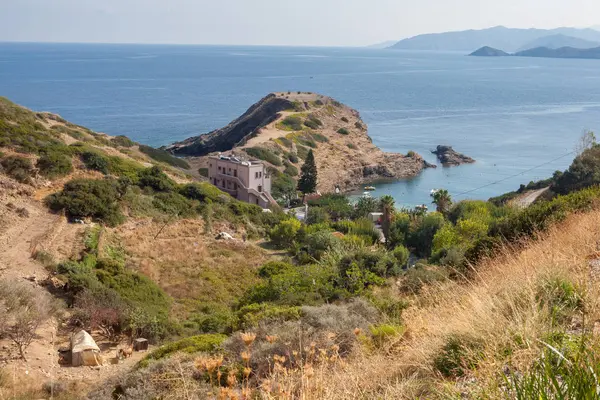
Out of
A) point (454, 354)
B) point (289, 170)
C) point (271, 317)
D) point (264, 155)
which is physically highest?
point (454, 354)

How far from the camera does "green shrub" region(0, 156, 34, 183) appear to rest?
82.4 ft

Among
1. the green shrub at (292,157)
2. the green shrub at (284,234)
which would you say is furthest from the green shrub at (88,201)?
the green shrub at (292,157)

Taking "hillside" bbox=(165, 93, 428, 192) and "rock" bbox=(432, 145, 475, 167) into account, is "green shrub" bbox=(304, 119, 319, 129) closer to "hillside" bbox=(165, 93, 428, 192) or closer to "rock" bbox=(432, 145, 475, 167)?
"hillside" bbox=(165, 93, 428, 192)

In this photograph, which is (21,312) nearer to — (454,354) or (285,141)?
(454,354)

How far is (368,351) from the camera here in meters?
5.85

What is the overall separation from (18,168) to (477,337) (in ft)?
84.9

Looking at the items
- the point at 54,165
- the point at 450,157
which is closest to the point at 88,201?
the point at 54,165

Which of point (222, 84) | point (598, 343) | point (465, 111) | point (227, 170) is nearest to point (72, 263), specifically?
point (598, 343)

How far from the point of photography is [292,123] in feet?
240

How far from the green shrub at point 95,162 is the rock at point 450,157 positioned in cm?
4811

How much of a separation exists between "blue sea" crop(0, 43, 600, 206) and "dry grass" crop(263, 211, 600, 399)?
47421 mm

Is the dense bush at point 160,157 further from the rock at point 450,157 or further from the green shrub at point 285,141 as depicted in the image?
the rock at point 450,157

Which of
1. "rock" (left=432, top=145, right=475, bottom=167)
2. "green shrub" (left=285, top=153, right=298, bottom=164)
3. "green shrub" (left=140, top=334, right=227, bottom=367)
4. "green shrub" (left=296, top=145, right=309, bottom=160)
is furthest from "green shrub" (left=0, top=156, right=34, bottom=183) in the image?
"rock" (left=432, top=145, right=475, bottom=167)

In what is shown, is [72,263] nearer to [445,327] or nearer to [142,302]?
[142,302]
